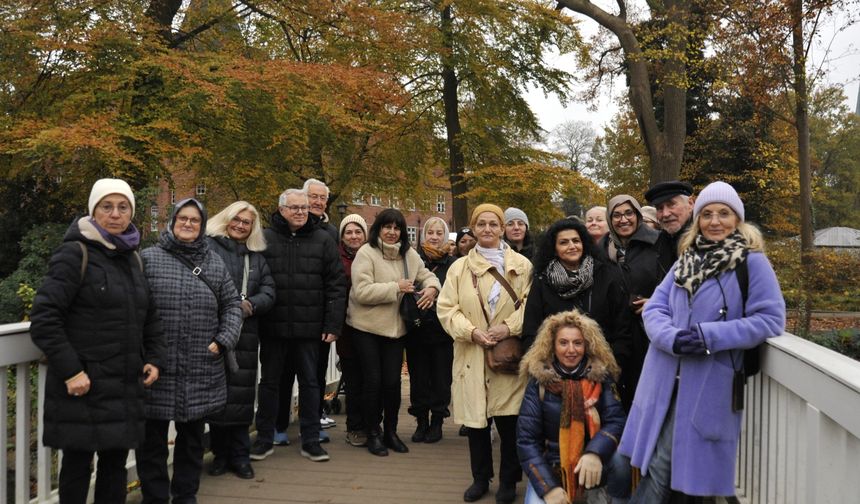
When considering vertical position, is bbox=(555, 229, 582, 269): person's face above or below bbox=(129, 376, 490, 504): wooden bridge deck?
above

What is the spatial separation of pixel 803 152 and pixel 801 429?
1475 cm

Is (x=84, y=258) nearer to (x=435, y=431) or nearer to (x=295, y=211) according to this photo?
(x=295, y=211)

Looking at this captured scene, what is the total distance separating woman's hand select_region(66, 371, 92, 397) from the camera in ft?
10.4

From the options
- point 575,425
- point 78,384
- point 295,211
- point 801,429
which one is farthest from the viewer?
point 295,211

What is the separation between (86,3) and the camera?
10.3 m

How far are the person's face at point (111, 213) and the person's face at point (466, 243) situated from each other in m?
3.89

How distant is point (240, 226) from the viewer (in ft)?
15.8

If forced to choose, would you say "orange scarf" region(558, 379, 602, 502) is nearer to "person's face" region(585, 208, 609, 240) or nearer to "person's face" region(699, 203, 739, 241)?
A: "person's face" region(699, 203, 739, 241)

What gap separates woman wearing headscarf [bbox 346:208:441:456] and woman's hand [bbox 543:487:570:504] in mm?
2123

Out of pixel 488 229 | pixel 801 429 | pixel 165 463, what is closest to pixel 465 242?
pixel 488 229

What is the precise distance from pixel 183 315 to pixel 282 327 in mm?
1195

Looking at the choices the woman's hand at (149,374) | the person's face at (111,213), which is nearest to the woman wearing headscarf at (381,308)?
the woman's hand at (149,374)

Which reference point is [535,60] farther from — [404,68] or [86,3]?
[86,3]

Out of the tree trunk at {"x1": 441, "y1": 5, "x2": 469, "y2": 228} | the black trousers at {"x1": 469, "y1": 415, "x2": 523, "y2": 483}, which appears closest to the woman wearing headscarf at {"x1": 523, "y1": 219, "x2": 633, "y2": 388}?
the black trousers at {"x1": 469, "y1": 415, "x2": 523, "y2": 483}
